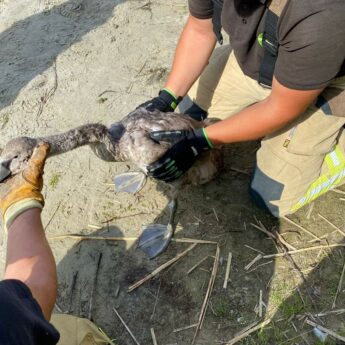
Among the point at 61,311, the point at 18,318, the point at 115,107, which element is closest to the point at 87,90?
the point at 115,107

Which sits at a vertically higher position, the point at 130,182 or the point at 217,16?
the point at 217,16

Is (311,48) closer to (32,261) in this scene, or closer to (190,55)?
(190,55)

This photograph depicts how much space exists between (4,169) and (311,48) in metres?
1.78

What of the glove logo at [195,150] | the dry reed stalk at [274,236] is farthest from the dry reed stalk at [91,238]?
the dry reed stalk at [274,236]

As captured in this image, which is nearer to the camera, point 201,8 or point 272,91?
point 272,91

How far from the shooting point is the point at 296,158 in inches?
140

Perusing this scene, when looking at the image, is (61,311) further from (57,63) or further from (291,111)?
(57,63)

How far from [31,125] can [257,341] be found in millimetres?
3047

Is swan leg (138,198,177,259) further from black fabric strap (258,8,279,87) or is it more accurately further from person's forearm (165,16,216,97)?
black fabric strap (258,8,279,87)

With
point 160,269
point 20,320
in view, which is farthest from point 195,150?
point 20,320

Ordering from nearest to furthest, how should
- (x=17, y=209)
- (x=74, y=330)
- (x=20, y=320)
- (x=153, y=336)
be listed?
(x=20, y=320) < (x=17, y=209) < (x=74, y=330) < (x=153, y=336)

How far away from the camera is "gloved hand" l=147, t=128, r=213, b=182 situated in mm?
3229

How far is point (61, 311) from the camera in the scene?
3357mm

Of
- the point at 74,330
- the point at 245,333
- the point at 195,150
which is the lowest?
the point at 245,333
